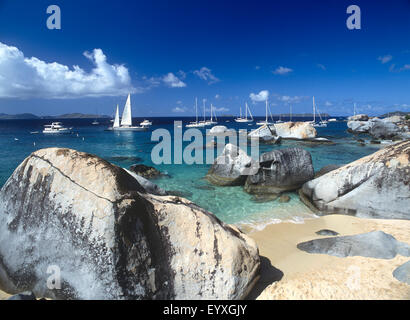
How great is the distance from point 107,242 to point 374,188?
868 cm

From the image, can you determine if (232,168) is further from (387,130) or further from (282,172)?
(387,130)

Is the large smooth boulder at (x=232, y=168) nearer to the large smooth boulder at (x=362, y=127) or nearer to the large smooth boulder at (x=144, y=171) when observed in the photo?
the large smooth boulder at (x=144, y=171)

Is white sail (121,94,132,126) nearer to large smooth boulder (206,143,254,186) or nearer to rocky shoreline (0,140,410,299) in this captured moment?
large smooth boulder (206,143,254,186)

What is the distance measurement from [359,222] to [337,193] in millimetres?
1414

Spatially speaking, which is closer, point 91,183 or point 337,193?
point 91,183

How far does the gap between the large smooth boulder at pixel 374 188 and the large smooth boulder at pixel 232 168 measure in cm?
431

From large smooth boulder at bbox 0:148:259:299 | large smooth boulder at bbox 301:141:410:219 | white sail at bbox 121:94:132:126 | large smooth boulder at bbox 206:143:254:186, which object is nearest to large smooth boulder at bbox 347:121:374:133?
large smooth boulder at bbox 206:143:254:186

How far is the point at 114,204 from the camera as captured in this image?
153 inches

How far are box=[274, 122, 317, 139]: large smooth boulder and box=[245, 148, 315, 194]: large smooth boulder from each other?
2939cm

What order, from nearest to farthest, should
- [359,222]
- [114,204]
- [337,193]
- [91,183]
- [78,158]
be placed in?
[114,204] → [91,183] → [78,158] → [359,222] → [337,193]

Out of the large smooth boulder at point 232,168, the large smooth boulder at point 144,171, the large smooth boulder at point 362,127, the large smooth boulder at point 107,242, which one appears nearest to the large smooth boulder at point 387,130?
the large smooth boulder at point 362,127

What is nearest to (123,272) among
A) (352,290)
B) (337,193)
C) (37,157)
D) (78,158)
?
(78,158)

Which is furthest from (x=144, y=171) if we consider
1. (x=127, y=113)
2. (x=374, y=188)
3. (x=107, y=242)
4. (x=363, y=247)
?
(x=127, y=113)
